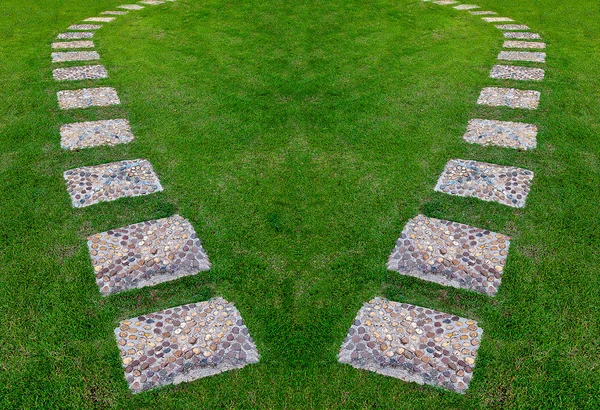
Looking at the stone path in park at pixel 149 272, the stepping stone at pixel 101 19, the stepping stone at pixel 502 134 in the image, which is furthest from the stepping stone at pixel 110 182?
the stepping stone at pixel 101 19

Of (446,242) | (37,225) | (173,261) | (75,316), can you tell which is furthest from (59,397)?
(446,242)

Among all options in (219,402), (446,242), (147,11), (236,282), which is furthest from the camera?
(147,11)

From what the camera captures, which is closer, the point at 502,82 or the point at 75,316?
the point at 75,316

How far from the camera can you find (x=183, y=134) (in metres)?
7.86

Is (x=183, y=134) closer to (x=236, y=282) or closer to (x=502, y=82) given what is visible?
(x=236, y=282)

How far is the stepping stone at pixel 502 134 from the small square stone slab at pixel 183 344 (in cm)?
506

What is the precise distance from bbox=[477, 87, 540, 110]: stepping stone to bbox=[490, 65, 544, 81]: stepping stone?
644mm

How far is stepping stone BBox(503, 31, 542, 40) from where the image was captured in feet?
38.3

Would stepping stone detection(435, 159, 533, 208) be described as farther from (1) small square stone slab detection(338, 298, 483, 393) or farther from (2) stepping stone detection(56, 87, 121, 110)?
(2) stepping stone detection(56, 87, 121, 110)

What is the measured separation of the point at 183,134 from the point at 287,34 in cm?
562

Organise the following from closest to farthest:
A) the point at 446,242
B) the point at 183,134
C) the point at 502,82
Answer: the point at 446,242
the point at 183,134
the point at 502,82

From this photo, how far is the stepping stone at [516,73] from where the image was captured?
959 cm

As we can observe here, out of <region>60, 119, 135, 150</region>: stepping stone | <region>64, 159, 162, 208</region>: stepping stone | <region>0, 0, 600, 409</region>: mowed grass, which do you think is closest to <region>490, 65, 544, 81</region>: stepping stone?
<region>0, 0, 600, 409</region>: mowed grass

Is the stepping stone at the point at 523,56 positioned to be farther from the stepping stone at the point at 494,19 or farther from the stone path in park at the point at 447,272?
the stone path in park at the point at 447,272
